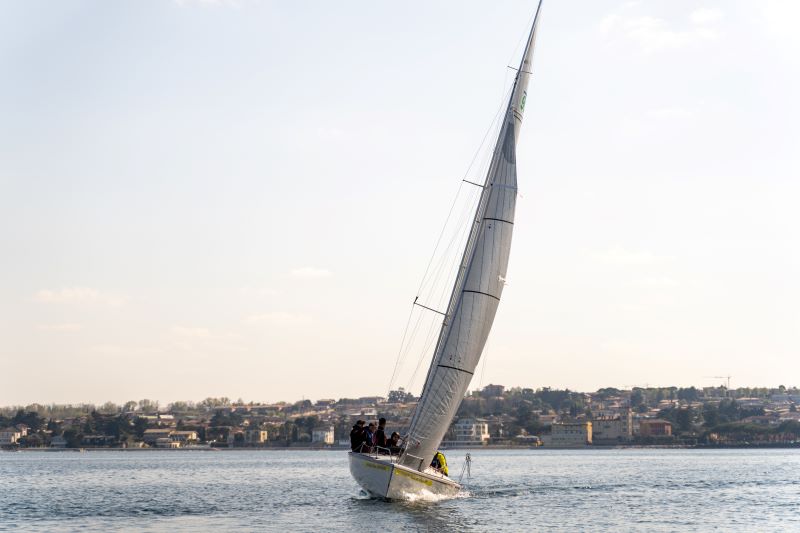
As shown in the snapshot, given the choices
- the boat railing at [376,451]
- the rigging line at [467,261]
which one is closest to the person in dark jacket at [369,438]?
the boat railing at [376,451]

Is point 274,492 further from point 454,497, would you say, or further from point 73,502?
point 454,497

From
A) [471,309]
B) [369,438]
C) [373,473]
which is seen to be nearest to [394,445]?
[369,438]

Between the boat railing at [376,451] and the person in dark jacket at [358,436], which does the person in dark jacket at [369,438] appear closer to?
the boat railing at [376,451]

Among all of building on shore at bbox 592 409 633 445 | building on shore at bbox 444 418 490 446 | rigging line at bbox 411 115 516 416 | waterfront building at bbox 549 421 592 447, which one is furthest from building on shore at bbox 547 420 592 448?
rigging line at bbox 411 115 516 416

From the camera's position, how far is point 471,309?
3688 cm

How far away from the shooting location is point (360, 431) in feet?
123

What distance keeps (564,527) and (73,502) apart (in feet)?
68.6

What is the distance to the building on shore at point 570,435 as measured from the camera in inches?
7510

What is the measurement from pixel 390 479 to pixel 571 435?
161 m

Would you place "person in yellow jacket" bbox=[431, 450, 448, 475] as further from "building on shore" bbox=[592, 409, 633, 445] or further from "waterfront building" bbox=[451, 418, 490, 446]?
"building on shore" bbox=[592, 409, 633, 445]

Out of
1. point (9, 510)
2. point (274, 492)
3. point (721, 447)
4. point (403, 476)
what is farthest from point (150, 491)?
point (721, 447)

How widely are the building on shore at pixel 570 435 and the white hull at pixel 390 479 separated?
157 metres

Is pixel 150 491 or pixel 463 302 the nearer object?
pixel 463 302

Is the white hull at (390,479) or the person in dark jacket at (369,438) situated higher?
the person in dark jacket at (369,438)
